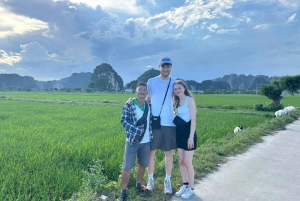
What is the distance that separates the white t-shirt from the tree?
1565 cm

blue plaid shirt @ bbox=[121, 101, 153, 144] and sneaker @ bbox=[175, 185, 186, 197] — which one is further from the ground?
blue plaid shirt @ bbox=[121, 101, 153, 144]

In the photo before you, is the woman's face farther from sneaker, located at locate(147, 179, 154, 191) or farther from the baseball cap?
sneaker, located at locate(147, 179, 154, 191)

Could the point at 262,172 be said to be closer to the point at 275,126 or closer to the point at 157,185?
the point at 157,185

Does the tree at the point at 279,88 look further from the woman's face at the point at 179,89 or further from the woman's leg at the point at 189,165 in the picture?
the woman's face at the point at 179,89

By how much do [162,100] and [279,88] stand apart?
1606 cm

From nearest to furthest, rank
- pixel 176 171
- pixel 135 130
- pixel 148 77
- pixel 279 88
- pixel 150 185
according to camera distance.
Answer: pixel 135 130 < pixel 150 185 < pixel 176 171 < pixel 279 88 < pixel 148 77

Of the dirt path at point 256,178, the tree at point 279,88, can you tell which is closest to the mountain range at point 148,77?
the tree at point 279,88

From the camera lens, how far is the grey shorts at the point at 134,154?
2984 mm

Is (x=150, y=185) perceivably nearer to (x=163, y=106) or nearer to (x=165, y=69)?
(x=163, y=106)

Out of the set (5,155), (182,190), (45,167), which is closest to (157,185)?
(182,190)

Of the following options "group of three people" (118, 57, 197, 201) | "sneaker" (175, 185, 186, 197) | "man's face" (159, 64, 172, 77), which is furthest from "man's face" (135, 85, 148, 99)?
"sneaker" (175, 185, 186, 197)

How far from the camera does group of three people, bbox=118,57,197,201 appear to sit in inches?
117

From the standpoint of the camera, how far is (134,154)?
119 inches

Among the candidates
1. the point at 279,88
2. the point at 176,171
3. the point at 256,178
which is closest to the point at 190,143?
the point at 176,171
